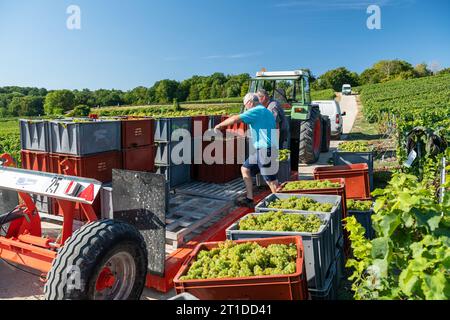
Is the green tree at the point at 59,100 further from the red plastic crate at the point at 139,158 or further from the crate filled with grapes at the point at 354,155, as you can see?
the red plastic crate at the point at 139,158

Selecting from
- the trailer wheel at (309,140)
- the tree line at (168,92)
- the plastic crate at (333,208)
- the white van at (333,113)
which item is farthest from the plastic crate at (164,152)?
the tree line at (168,92)

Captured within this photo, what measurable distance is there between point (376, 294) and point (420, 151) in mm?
5608

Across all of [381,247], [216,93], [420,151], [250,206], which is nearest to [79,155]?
[250,206]

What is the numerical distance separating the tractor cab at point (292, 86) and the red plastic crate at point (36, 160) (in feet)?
19.1

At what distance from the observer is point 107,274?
10.4ft

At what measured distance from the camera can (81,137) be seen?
4.69 metres

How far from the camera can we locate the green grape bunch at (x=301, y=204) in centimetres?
416

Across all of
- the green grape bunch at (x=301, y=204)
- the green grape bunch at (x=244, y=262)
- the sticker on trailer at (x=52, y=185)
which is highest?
the sticker on trailer at (x=52, y=185)

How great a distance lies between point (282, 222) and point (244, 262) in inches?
33.4

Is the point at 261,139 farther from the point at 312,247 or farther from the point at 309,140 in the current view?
the point at 309,140

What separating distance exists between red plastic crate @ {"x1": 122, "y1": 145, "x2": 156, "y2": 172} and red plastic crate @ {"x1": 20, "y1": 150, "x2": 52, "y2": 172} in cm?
98

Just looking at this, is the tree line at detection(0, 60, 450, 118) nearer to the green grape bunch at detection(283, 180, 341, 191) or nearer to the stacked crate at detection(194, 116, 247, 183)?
the stacked crate at detection(194, 116, 247, 183)

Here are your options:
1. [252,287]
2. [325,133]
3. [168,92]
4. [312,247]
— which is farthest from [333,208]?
[168,92]
